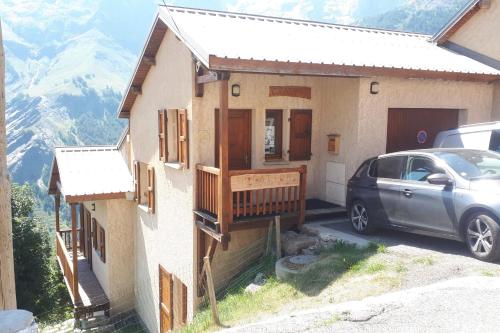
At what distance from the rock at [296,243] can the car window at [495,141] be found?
3990 mm

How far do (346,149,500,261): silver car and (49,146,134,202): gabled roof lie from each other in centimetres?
759

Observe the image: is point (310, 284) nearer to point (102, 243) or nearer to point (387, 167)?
point (387, 167)

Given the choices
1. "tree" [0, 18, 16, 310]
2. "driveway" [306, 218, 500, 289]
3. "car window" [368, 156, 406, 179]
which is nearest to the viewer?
"tree" [0, 18, 16, 310]

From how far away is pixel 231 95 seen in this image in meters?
10.3

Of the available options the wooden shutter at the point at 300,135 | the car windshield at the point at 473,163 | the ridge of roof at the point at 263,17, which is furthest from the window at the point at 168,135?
the car windshield at the point at 473,163

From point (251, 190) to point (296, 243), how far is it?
4.34ft

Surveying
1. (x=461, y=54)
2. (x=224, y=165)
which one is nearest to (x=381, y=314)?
(x=224, y=165)

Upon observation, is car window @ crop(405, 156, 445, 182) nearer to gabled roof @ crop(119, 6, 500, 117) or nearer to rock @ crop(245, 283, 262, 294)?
gabled roof @ crop(119, 6, 500, 117)

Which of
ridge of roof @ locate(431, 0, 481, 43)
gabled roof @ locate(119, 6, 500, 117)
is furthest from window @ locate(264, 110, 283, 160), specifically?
ridge of roof @ locate(431, 0, 481, 43)

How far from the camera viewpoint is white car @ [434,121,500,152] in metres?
9.67

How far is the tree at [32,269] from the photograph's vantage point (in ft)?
63.2

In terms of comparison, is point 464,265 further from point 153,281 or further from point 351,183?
point 153,281

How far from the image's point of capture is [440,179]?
756 cm

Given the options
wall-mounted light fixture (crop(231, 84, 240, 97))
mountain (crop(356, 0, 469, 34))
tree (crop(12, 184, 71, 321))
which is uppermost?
mountain (crop(356, 0, 469, 34))
